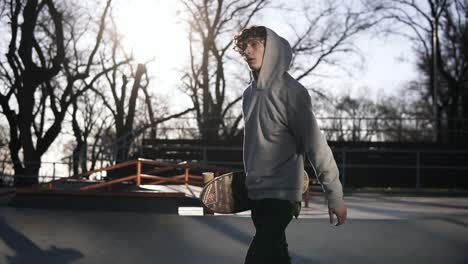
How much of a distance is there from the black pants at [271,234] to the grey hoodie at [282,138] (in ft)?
0.13

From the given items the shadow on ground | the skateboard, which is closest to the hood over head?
the skateboard

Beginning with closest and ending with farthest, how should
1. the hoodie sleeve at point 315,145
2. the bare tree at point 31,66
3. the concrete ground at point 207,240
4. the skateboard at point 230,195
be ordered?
the hoodie sleeve at point 315,145, the skateboard at point 230,195, the concrete ground at point 207,240, the bare tree at point 31,66

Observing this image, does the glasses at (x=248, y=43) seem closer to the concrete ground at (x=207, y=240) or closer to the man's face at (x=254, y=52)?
the man's face at (x=254, y=52)

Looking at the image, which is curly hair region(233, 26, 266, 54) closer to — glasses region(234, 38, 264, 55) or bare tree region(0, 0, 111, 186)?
glasses region(234, 38, 264, 55)

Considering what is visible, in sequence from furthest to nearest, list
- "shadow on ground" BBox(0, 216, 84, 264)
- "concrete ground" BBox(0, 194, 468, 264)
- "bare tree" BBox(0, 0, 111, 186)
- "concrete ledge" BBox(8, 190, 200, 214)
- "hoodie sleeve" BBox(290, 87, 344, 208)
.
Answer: "bare tree" BBox(0, 0, 111, 186)
"concrete ledge" BBox(8, 190, 200, 214)
"concrete ground" BBox(0, 194, 468, 264)
"shadow on ground" BBox(0, 216, 84, 264)
"hoodie sleeve" BBox(290, 87, 344, 208)

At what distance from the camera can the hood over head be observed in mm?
2658

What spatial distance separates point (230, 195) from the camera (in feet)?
9.28

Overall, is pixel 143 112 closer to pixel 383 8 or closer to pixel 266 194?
pixel 383 8

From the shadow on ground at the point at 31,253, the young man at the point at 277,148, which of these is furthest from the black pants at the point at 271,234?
the shadow on ground at the point at 31,253

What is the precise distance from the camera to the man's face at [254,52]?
2.68 meters

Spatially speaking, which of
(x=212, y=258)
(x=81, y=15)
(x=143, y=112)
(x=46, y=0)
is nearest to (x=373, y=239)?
(x=212, y=258)

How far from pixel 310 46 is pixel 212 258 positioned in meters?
24.0

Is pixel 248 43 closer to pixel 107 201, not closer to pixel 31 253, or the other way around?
pixel 31 253

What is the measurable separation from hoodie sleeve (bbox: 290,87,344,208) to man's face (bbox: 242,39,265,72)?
240mm
